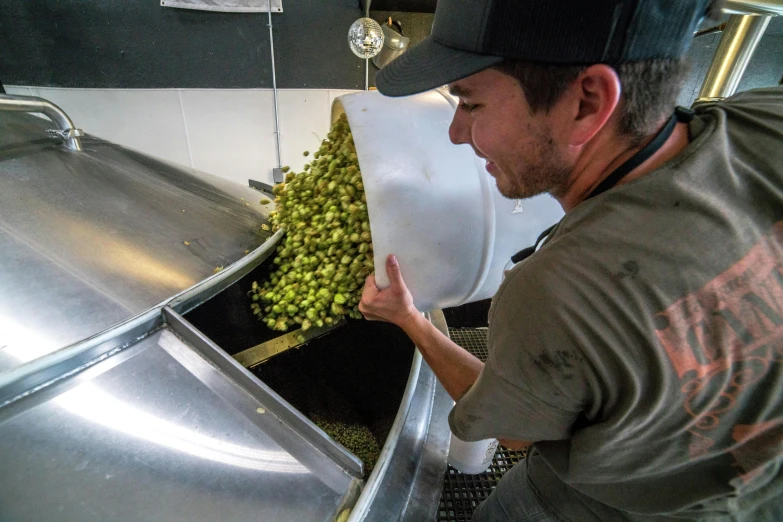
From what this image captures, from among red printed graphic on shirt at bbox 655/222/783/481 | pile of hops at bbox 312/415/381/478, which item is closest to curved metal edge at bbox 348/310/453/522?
pile of hops at bbox 312/415/381/478

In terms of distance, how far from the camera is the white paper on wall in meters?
2.33

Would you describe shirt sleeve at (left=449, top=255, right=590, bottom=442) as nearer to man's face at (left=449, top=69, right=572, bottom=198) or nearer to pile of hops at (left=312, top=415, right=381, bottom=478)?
man's face at (left=449, top=69, right=572, bottom=198)

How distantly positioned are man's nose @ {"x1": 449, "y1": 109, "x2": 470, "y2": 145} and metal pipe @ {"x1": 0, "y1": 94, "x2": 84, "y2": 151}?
42.5 inches

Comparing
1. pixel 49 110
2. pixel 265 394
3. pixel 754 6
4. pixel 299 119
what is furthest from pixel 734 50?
pixel 299 119

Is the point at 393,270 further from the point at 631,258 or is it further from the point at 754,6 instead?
the point at 754,6

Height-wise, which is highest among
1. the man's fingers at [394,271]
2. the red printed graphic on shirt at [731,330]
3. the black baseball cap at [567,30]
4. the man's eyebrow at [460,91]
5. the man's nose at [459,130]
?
the black baseball cap at [567,30]

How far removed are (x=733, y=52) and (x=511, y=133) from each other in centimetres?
121

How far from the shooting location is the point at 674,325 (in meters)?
0.40

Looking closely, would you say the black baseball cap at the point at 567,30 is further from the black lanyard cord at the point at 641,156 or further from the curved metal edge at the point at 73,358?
the curved metal edge at the point at 73,358

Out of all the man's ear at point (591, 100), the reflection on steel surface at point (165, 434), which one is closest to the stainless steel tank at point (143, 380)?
the reflection on steel surface at point (165, 434)

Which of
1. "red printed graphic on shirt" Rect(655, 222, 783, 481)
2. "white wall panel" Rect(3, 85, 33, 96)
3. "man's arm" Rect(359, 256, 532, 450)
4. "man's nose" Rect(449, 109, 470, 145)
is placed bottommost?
"man's arm" Rect(359, 256, 532, 450)

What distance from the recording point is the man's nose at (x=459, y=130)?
600mm

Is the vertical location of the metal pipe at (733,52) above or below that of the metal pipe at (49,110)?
above

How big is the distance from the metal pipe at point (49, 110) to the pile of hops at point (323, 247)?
0.68 m
